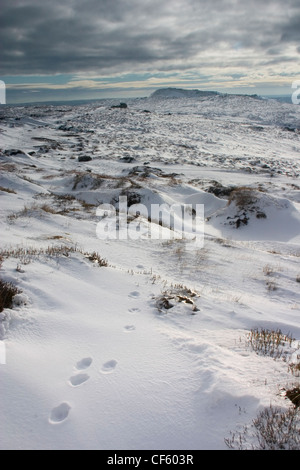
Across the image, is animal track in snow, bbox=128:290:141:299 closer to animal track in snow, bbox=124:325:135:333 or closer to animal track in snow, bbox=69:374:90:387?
animal track in snow, bbox=124:325:135:333

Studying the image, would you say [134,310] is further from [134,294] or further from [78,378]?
[78,378]

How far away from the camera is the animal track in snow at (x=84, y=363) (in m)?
3.42

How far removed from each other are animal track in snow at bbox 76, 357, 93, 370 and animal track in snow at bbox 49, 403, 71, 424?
60 cm

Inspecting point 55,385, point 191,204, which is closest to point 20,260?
point 55,385

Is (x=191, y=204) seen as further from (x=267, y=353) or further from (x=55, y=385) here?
(x=55, y=385)

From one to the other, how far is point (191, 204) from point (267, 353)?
46.2 feet

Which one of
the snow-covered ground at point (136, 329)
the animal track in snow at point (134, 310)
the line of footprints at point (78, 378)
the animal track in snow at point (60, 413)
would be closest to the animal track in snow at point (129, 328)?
the snow-covered ground at point (136, 329)

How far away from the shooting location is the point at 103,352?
146 inches

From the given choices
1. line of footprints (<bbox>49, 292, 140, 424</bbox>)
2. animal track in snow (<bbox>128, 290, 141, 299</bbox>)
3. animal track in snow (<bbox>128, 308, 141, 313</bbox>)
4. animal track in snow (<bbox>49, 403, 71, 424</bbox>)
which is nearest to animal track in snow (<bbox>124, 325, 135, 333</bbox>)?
animal track in snow (<bbox>128, 308, 141, 313</bbox>)

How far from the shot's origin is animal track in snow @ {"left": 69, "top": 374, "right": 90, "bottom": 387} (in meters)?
3.13

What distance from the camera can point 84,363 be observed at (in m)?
3.50

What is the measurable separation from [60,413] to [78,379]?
1.54 ft

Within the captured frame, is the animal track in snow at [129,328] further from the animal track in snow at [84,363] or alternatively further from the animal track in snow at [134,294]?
the animal track in snow at [134,294]

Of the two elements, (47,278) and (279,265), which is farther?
(279,265)
